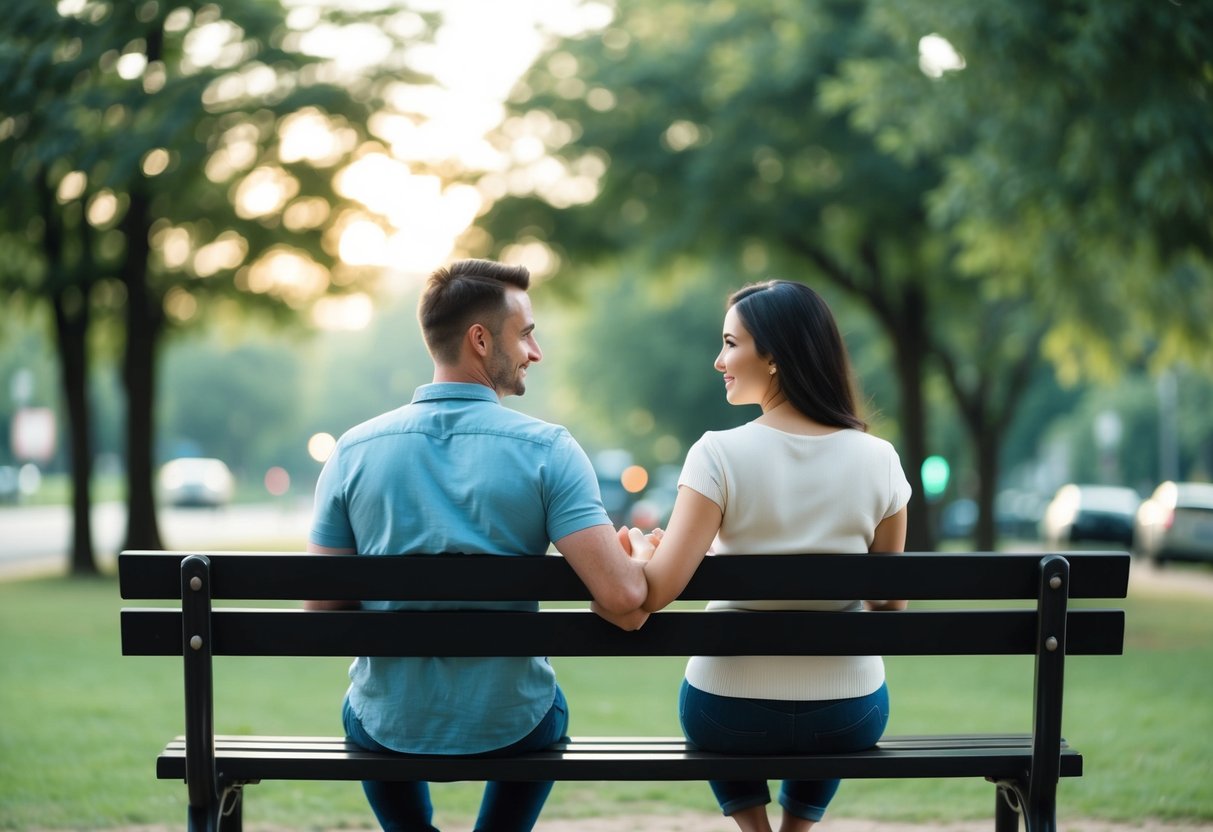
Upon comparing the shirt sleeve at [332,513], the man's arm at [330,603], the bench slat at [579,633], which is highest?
the shirt sleeve at [332,513]

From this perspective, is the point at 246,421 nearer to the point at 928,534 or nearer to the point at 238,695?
the point at 928,534

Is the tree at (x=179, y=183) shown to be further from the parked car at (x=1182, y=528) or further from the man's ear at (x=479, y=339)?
the parked car at (x=1182, y=528)

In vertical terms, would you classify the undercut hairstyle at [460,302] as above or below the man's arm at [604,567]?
above

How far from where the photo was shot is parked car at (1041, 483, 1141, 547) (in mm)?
35281

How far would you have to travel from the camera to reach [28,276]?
878 inches

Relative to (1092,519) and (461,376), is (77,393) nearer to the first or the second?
(461,376)

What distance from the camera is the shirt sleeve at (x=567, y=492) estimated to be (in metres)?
3.39

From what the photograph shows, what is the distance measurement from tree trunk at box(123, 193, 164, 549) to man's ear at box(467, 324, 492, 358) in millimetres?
18566

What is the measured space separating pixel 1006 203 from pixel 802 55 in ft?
22.0

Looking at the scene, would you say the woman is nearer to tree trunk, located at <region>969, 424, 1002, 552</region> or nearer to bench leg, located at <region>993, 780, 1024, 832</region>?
bench leg, located at <region>993, 780, 1024, 832</region>

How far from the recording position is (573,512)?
3396 millimetres

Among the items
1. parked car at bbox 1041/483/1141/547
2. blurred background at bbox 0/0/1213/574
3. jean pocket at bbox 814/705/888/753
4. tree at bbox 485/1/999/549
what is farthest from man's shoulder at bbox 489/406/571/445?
parked car at bbox 1041/483/1141/547

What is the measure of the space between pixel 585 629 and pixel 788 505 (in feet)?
1.81

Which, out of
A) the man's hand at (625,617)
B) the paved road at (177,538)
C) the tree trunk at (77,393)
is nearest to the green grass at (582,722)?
the man's hand at (625,617)
